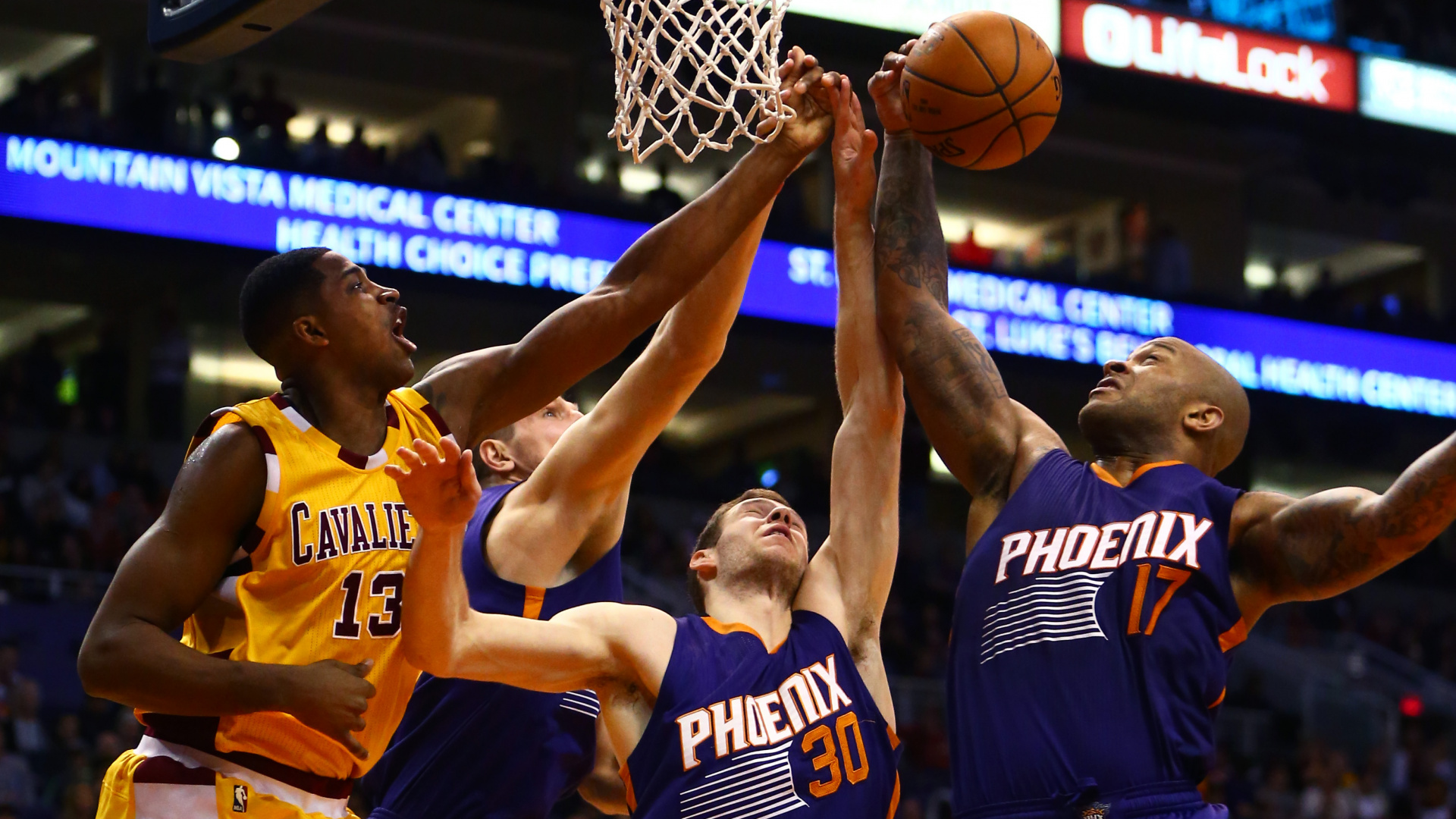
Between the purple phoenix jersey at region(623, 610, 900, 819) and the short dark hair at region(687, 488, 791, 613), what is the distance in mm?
258

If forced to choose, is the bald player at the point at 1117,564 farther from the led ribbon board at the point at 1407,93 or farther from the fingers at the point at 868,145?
the led ribbon board at the point at 1407,93

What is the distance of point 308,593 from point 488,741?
909 millimetres

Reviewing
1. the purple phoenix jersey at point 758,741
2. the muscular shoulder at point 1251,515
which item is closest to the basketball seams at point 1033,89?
the muscular shoulder at point 1251,515

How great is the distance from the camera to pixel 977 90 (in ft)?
14.4

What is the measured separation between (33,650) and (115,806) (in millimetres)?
9063

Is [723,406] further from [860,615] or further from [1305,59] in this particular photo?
[860,615]

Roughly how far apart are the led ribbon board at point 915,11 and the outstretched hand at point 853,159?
9.88 metres

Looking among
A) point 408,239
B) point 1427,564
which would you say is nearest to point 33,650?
point 408,239

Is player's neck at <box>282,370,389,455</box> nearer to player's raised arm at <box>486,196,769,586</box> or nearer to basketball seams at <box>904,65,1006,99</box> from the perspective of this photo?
player's raised arm at <box>486,196,769,586</box>

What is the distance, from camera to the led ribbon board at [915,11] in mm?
14578

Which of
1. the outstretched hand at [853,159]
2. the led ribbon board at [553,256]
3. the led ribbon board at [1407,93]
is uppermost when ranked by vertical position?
the led ribbon board at [1407,93]

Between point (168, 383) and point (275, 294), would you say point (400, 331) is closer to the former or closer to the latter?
point (275, 294)

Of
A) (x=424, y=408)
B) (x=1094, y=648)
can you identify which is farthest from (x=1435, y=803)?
(x=424, y=408)

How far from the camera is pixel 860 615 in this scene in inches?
174
